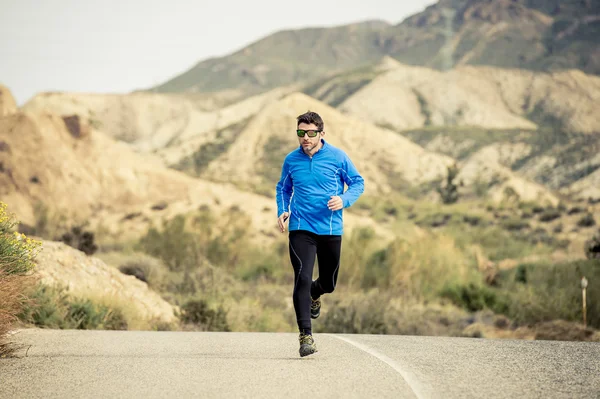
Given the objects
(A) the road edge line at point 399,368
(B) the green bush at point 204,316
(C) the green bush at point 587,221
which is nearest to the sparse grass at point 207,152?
(C) the green bush at point 587,221

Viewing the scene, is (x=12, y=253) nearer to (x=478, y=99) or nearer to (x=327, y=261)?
(x=327, y=261)

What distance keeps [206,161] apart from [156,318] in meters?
73.0

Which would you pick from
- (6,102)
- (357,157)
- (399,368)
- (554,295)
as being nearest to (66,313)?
(399,368)

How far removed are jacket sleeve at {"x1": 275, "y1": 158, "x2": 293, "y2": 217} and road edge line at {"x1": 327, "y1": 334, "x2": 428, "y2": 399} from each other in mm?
1775

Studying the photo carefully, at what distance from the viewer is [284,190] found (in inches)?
363

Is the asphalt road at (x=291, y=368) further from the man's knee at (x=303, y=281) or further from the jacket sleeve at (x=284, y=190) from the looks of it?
the jacket sleeve at (x=284, y=190)


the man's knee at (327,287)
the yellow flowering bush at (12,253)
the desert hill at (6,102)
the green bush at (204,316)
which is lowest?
the green bush at (204,316)

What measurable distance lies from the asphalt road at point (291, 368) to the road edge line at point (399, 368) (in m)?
0.01

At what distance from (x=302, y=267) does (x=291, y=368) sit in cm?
123

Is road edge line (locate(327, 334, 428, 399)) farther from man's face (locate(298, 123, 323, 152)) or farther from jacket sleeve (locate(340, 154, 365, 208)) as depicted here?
man's face (locate(298, 123, 323, 152))

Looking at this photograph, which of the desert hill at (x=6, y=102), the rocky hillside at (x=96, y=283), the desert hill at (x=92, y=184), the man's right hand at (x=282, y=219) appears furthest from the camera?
the desert hill at (x=6, y=102)

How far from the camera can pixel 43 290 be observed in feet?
42.9

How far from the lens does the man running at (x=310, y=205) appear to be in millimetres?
8828

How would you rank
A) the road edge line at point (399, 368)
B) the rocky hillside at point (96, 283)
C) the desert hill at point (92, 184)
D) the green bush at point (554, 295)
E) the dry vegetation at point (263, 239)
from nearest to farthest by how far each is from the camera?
the road edge line at point (399, 368)
the rocky hillside at point (96, 283)
the dry vegetation at point (263, 239)
the green bush at point (554, 295)
the desert hill at point (92, 184)
